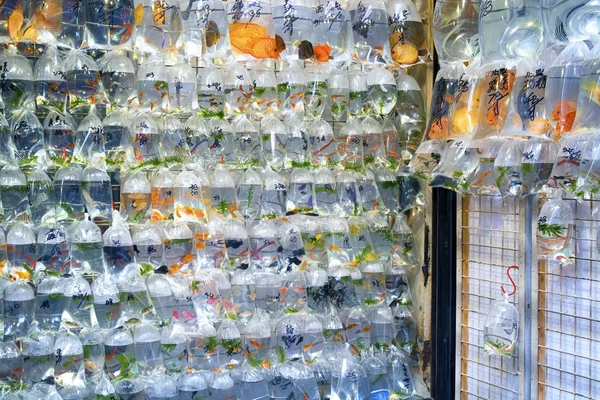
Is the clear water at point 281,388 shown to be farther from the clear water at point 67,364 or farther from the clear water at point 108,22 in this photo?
the clear water at point 108,22

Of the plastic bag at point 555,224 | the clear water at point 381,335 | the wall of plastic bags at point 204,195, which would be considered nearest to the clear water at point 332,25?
the wall of plastic bags at point 204,195

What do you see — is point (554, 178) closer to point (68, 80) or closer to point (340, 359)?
point (340, 359)

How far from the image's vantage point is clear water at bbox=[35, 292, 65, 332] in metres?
3.02

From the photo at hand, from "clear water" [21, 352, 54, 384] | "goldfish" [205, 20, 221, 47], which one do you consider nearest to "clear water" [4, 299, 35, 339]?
"clear water" [21, 352, 54, 384]

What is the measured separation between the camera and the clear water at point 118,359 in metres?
3.08

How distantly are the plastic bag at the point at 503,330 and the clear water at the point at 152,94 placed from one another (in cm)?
159

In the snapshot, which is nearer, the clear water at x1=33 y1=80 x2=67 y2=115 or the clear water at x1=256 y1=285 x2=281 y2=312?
the clear water at x1=33 y1=80 x2=67 y2=115

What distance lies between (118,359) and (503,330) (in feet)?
5.10

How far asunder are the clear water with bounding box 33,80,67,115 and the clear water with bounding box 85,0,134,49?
8.4 inches

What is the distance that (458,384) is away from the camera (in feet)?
11.4

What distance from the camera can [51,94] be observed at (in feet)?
9.95

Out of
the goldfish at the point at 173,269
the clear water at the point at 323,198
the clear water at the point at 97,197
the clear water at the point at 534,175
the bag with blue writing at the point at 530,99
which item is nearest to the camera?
the bag with blue writing at the point at 530,99

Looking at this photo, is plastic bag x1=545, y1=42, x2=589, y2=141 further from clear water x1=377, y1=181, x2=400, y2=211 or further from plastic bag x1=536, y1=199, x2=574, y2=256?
clear water x1=377, y1=181, x2=400, y2=211

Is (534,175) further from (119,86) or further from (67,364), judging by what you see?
(67,364)
